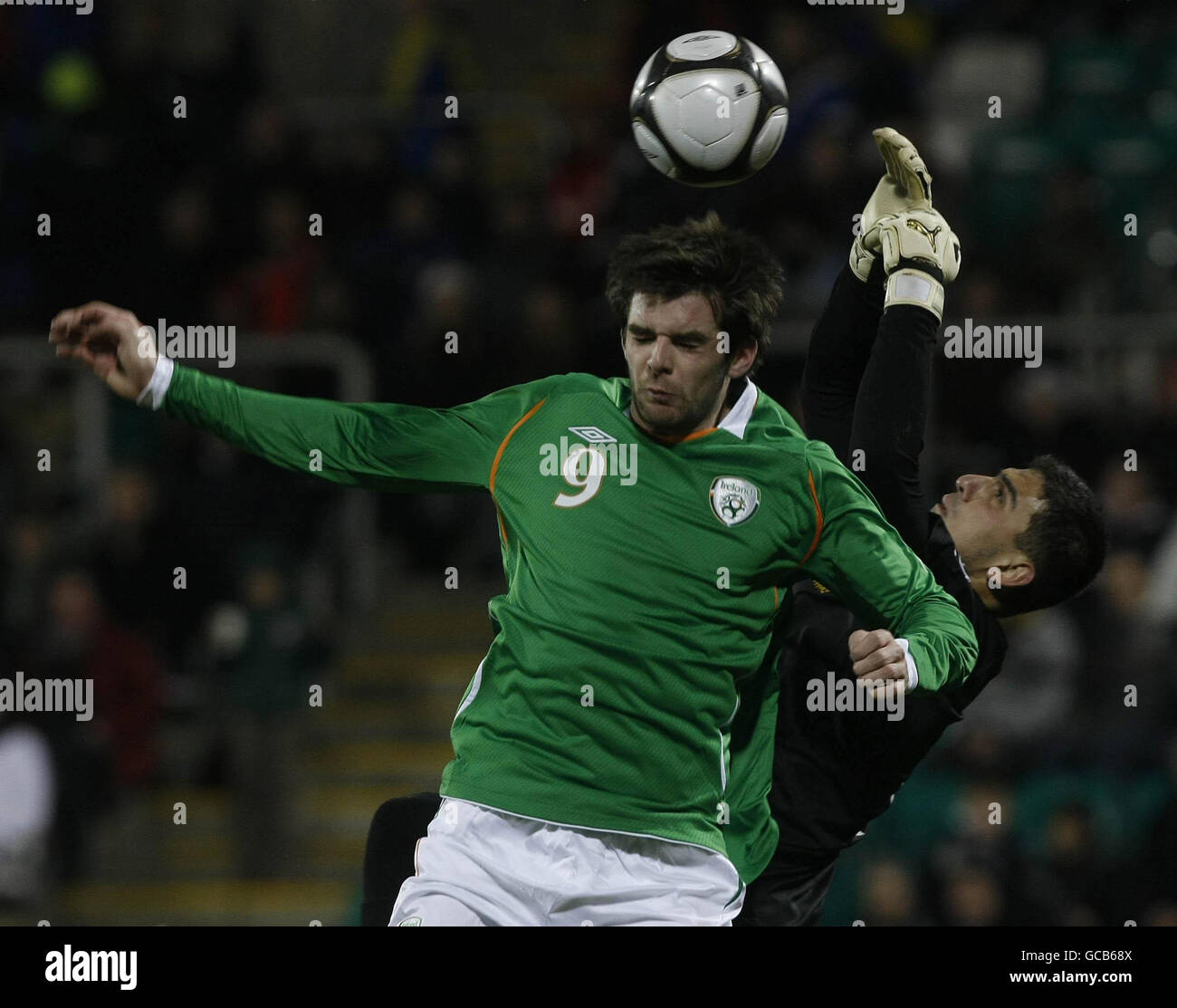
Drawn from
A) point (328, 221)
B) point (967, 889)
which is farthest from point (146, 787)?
point (967, 889)

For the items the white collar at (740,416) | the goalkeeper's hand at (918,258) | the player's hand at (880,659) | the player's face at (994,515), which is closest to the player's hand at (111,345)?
the white collar at (740,416)

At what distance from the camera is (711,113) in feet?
15.1

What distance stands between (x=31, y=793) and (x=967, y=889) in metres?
3.69

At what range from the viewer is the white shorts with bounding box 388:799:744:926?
3818 millimetres

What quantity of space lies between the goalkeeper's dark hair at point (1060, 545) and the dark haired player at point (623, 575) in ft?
2.67

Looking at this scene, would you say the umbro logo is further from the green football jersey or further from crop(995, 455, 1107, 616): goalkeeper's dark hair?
crop(995, 455, 1107, 616): goalkeeper's dark hair

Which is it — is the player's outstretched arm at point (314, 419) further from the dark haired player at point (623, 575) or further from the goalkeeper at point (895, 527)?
the goalkeeper at point (895, 527)

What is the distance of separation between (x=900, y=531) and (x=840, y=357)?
0.51 m

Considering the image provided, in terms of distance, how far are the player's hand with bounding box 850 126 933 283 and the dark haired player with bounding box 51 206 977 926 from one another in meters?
0.70

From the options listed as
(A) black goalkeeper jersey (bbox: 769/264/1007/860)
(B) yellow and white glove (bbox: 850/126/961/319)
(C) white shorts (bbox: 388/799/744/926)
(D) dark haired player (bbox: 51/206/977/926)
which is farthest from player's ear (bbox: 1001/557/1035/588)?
(C) white shorts (bbox: 388/799/744/926)

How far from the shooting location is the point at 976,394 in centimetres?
760

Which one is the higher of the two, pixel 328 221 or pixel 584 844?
pixel 328 221

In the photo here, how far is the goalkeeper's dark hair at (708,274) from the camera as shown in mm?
3936

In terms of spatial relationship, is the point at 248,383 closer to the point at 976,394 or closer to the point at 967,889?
the point at 976,394
